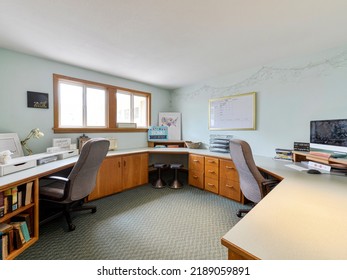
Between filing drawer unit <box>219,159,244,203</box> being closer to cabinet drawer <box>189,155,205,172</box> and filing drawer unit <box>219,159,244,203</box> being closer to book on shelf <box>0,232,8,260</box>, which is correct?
cabinet drawer <box>189,155,205,172</box>

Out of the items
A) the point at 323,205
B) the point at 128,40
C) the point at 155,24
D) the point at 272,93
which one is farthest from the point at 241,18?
the point at 323,205

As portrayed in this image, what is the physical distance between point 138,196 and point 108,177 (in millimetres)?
634

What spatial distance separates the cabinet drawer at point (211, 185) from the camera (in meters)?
2.91

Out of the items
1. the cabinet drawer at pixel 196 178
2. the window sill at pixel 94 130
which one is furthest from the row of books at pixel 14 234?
the cabinet drawer at pixel 196 178

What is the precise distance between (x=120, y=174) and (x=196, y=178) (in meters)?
1.48

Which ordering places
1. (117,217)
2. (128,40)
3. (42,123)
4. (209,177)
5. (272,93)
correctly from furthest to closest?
(209,177) → (272,93) → (42,123) → (117,217) → (128,40)

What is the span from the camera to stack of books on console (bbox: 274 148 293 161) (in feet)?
8.20

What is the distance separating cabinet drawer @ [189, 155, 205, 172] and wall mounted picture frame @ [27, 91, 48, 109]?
2715 millimetres

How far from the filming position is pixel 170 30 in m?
1.80

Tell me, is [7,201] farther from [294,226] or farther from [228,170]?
[228,170]

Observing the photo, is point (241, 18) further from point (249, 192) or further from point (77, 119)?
point (77, 119)

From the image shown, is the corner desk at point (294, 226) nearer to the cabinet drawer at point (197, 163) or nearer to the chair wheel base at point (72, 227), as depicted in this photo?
the chair wheel base at point (72, 227)

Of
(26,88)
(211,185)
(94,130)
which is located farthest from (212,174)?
(26,88)

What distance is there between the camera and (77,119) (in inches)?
120
